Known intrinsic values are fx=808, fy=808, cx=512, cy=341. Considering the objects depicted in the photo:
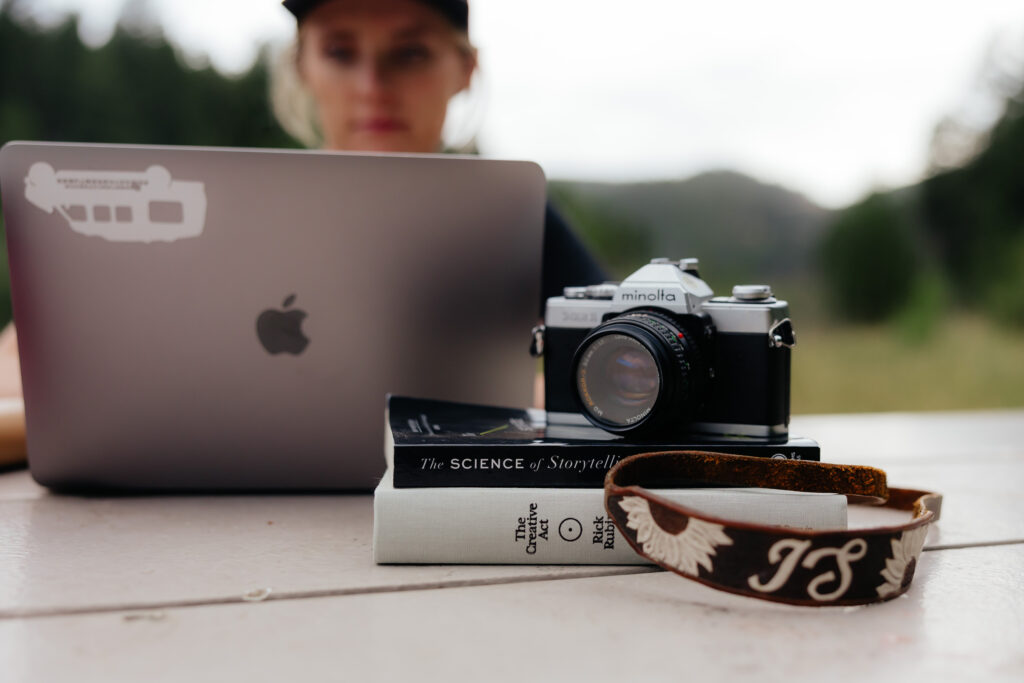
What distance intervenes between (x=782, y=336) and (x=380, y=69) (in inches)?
34.9

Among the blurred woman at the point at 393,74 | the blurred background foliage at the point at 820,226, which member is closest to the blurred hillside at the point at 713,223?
the blurred background foliage at the point at 820,226

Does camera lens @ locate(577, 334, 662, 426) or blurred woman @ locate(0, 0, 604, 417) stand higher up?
blurred woman @ locate(0, 0, 604, 417)

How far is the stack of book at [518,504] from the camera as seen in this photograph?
521 millimetres

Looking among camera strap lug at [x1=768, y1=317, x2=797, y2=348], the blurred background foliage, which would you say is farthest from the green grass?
camera strap lug at [x1=768, y1=317, x2=797, y2=348]

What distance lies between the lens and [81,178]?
617 millimetres

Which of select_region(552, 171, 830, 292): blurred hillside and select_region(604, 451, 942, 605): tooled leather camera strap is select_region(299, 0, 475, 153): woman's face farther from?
select_region(552, 171, 830, 292): blurred hillside

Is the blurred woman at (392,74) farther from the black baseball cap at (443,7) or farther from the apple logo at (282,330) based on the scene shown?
the apple logo at (282,330)

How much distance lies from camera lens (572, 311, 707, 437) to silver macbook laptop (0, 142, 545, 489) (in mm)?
114

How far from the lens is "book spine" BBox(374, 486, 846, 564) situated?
0.53 metres

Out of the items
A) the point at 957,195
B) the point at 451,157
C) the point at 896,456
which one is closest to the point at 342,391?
the point at 451,157

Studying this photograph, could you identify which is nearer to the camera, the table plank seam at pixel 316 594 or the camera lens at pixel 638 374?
the table plank seam at pixel 316 594

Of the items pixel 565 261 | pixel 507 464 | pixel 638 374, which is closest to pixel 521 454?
pixel 507 464

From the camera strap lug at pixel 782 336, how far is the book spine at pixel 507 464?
0.50 feet

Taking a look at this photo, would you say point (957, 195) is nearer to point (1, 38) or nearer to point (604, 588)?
point (1, 38)
